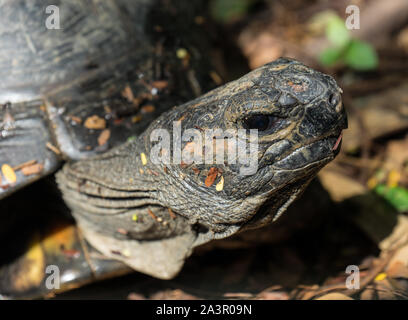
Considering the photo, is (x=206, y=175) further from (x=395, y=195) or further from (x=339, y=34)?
(x=339, y=34)

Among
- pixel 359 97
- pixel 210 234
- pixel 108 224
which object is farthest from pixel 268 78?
pixel 359 97

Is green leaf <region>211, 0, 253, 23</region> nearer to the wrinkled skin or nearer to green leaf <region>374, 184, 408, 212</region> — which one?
green leaf <region>374, 184, 408, 212</region>

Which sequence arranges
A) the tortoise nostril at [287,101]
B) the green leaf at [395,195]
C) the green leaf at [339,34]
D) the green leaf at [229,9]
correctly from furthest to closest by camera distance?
the green leaf at [229,9] → the green leaf at [339,34] → the green leaf at [395,195] → the tortoise nostril at [287,101]

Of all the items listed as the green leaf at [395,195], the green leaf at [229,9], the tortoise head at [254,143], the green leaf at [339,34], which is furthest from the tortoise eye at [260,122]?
the green leaf at [229,9]

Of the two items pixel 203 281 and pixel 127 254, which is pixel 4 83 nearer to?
pixel 127 254

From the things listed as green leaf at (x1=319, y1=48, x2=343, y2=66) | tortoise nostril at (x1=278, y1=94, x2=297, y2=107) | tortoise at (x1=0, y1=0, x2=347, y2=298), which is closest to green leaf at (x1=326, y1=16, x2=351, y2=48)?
green leaf at (x1=319, y1=48, x2=343, y2=66)

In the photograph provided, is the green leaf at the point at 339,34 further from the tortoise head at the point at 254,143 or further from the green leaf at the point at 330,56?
the tortoise head at the point at 254,143
